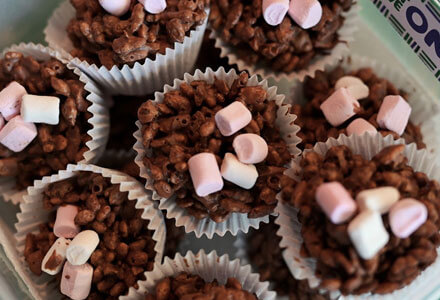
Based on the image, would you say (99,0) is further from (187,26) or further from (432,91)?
(432,91)

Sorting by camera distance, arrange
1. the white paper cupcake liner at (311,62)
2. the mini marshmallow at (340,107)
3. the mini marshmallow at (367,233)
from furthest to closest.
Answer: the white paper cupcake liner at (311,62) < the mini marshmallow at (340,107) < the mini marshmallow at (367,233)

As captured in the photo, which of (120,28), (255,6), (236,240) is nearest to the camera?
(120,28)

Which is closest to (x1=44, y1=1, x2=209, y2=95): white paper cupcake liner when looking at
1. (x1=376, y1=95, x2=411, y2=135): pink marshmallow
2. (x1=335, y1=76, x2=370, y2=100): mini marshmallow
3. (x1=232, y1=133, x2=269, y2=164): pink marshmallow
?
(x1=232, y1=133, x2=269, y2=164): pink marshmallow

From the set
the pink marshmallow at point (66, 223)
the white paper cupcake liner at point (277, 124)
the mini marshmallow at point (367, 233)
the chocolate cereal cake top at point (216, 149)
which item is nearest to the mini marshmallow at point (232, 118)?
the chocolate cereal cake top at point (216, 149)

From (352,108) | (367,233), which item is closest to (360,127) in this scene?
(352,108)

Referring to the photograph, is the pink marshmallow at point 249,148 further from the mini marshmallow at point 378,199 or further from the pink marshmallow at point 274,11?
the pink marshmallow at point 274,11

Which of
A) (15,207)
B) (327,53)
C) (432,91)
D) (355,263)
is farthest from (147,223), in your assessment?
(432,91)
